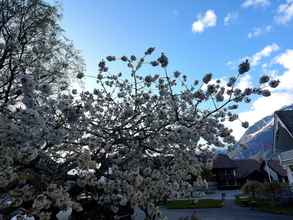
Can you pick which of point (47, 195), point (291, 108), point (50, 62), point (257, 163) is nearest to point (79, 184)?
point (47, 195)

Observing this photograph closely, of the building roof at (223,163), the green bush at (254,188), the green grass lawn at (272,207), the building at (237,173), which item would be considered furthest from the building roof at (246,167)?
the green grass lawn at (272,207)

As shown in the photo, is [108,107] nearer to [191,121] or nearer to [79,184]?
[191,121]

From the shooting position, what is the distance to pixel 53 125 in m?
4.25

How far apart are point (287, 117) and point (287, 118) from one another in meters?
0.16

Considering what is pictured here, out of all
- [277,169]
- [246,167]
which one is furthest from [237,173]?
[277,169]

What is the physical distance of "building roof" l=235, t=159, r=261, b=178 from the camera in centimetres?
5919

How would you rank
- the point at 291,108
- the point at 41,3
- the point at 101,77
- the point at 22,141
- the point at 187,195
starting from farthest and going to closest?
the point at 291,108 → the point at 41,3 → the point at 101,77 → the point at 187,195 → the point at 22,141

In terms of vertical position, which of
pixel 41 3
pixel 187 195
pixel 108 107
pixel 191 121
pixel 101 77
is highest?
pixel 41 3

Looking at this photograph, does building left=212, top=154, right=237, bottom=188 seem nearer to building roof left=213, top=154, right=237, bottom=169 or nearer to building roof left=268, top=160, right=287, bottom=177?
building roof left=213, top=154, right=237, bottom=169

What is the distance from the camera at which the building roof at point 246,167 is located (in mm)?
59188

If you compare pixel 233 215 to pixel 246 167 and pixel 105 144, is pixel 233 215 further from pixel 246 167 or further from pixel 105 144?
pixel 246 167

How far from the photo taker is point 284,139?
26.8 m

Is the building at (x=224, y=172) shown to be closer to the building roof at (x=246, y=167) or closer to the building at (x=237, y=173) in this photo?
the building at (x=237, y=173)

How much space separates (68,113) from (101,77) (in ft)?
10.4
